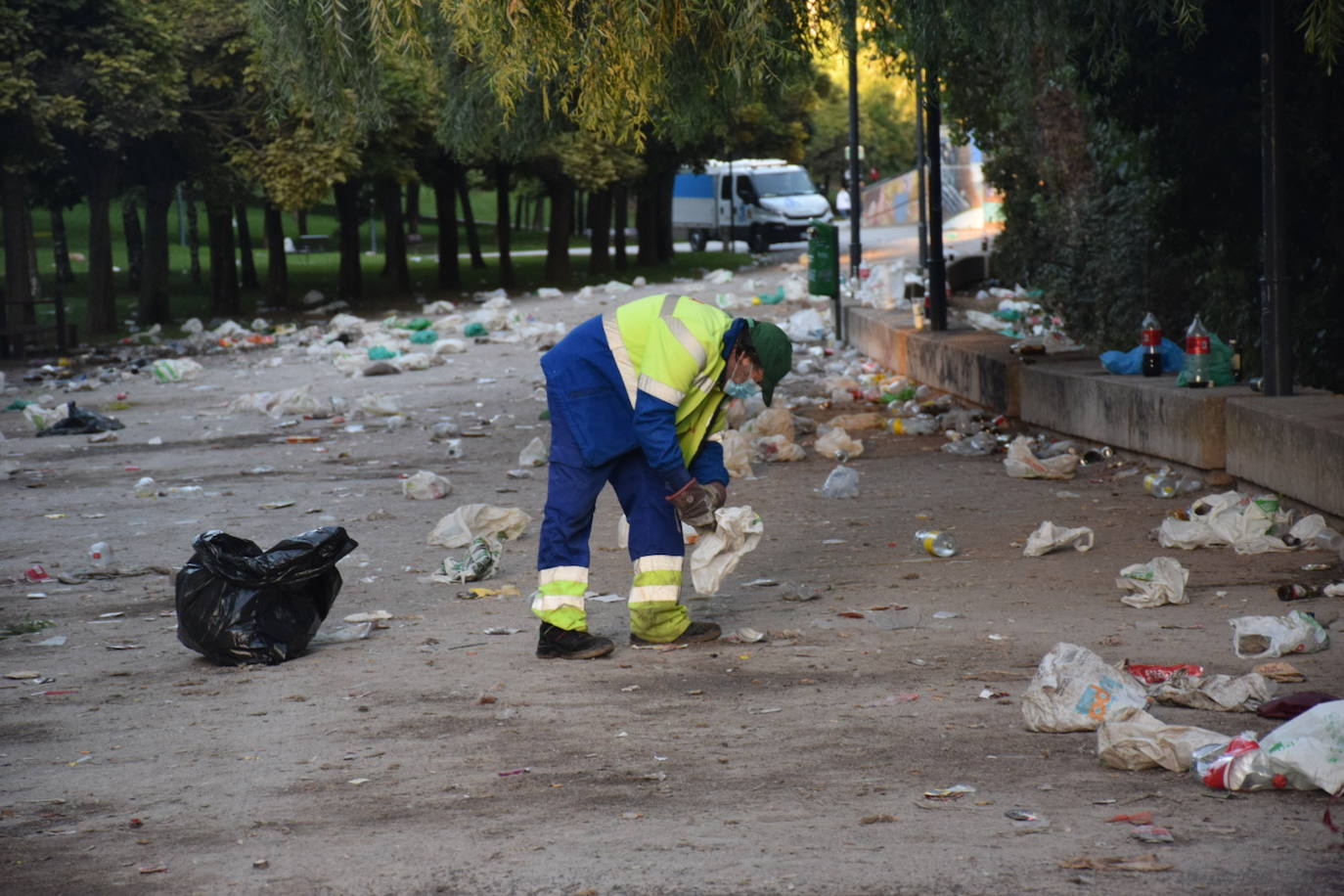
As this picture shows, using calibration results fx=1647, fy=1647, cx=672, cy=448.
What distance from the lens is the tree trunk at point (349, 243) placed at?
32.5m

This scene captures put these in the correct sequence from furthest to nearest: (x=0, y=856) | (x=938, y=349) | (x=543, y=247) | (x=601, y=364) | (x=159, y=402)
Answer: (x=543, y=247)
(x=159, y=402)
(x=938, y=349)
(x=601, y=364)
(x=0, y=856)

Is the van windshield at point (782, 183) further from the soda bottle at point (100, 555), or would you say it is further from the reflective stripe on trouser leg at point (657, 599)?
the reflective stripe on trouser leg at point (657, 599)

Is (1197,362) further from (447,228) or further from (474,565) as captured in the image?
(447,228)

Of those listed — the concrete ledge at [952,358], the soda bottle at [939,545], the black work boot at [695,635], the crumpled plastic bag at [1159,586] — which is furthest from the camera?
the concrete ledge at [952,358]

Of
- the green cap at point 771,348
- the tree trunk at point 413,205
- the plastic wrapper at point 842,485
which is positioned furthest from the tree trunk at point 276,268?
the green cap at point 771,348

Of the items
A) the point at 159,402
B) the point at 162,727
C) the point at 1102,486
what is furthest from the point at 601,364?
the point at 159,402

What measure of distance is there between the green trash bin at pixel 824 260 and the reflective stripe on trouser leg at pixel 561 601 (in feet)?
44.3

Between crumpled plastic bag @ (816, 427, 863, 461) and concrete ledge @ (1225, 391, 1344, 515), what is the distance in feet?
10.8

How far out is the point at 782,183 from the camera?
48.1m

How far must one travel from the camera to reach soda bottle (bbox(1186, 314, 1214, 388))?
30.9 ft

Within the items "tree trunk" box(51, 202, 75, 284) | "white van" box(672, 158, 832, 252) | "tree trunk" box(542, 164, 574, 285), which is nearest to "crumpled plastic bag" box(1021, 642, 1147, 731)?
"tree trunk" box(542, 164, 574, 285)

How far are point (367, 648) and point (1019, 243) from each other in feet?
61.0

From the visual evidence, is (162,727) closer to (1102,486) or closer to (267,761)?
(267,761)

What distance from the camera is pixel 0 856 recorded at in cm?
414
